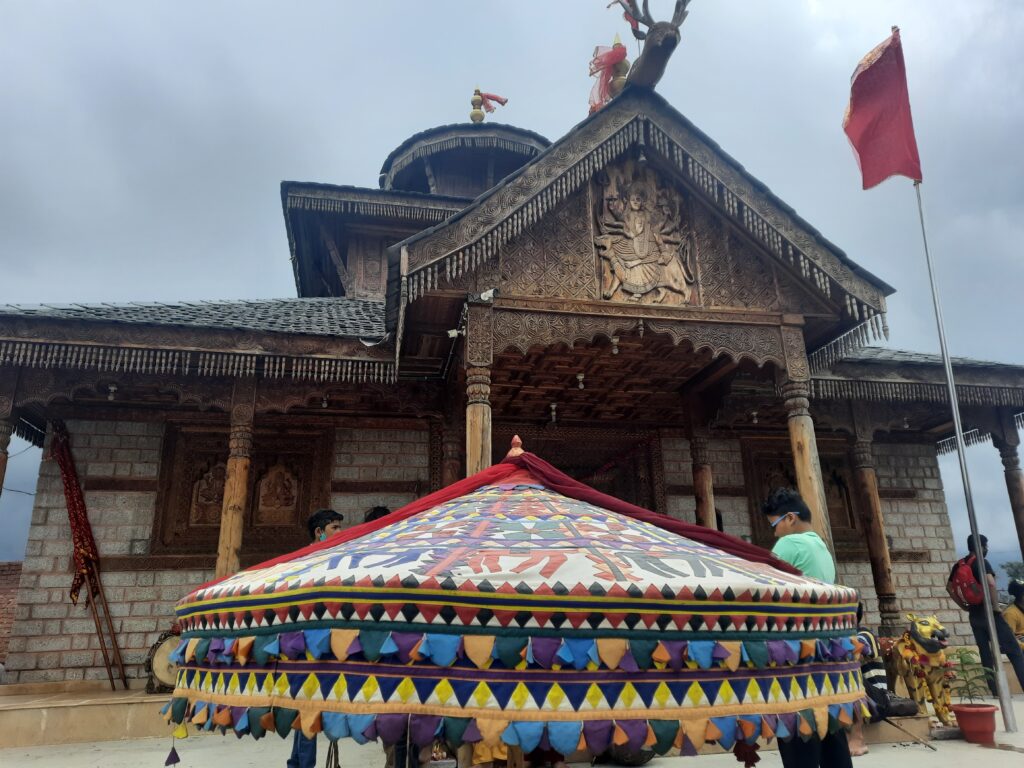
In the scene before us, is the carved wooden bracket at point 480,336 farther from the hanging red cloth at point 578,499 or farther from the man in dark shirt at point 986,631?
the man in dark shirt at point 986,631

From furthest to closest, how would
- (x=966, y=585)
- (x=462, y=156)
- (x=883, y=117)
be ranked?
(x=462, y=156) → (x=883, y=117) → (x=966, y=585)

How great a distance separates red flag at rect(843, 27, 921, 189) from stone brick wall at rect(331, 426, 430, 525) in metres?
7.43

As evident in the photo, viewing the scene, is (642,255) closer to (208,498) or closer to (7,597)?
(208,498)

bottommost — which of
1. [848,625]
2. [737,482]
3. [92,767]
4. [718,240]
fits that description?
[92,767]

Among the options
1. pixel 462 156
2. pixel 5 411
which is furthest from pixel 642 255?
pixel 462 156

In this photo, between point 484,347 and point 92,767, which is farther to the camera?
point 484,347

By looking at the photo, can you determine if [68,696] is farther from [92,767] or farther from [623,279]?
[623,279]

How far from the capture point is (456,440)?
30.0 feet

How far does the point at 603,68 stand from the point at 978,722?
882 centimetres

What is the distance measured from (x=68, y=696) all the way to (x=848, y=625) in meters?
9.15

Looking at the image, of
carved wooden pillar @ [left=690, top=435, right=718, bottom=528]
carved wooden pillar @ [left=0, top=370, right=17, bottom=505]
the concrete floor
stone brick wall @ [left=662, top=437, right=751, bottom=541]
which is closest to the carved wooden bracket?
the concrete floor

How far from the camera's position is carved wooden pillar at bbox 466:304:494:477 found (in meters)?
6.42

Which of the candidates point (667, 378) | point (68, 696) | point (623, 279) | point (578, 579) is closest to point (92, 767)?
point (68, 696)

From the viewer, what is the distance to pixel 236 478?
806cm
